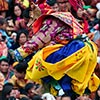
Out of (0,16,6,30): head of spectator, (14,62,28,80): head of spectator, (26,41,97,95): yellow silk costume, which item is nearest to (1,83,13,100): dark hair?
(14,62,28,80): head of spectator

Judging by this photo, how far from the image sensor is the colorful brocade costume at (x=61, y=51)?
475 cm

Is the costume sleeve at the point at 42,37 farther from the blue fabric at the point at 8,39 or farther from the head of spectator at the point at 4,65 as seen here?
A: the blue fabric at the point at 8,39

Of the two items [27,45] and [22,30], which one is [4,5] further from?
[27,45]

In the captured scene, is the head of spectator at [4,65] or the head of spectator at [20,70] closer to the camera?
the head of spectator at [20,70]

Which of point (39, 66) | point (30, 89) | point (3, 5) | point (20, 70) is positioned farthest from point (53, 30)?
point (3, 5)

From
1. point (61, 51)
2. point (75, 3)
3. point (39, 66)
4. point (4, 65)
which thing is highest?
point (75, 3)

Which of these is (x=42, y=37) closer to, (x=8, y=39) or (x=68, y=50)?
(x=68, y=50)

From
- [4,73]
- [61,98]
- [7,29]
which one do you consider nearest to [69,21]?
[61,98]

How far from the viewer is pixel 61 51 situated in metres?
4.76

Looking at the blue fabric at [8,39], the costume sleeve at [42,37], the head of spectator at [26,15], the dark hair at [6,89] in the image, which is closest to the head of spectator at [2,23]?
the blue fabric at [8,39]

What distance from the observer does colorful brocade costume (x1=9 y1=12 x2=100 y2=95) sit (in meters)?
4.75

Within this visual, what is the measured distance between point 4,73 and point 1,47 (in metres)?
0.65

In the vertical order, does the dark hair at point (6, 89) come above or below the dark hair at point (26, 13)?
below

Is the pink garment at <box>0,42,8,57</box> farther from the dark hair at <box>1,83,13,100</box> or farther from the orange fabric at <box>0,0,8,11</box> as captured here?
the orange fabric at <box>0,0,8,11</box>
